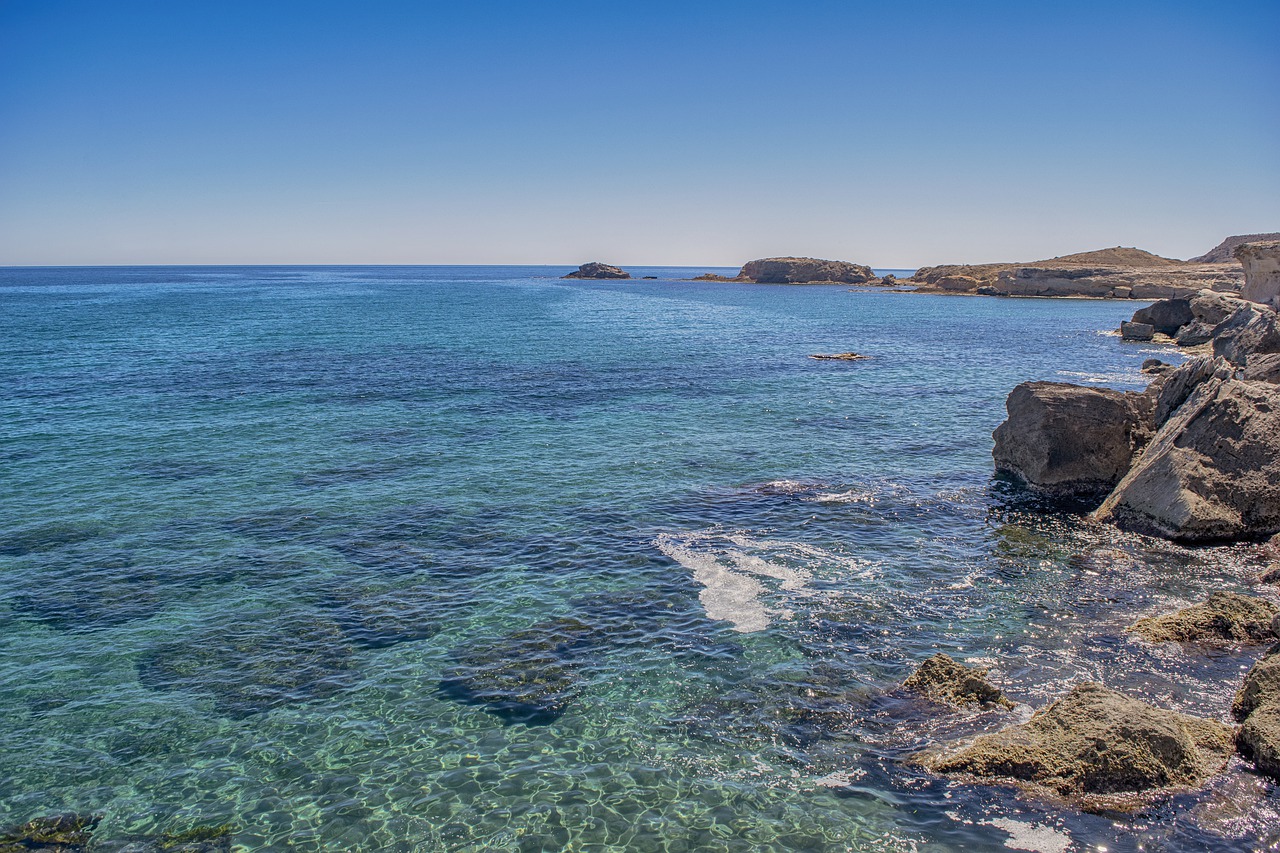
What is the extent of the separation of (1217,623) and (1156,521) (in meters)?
6.23

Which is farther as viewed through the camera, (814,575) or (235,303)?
(235,303)

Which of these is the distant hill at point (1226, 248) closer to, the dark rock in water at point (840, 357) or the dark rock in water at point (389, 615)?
the dark rock in water at point (840, 357)

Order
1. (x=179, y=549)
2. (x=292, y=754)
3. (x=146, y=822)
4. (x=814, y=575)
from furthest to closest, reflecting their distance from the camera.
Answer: (x=179, y=549) < (x=814, y=575) < (x=292, y=754) < (x=146, y=822)

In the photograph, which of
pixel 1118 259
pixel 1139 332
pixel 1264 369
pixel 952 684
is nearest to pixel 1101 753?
pixel 952 684

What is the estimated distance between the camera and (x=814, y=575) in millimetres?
19219

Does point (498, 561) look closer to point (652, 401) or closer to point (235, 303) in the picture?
point (652, 401)

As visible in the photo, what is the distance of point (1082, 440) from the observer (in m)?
25.2

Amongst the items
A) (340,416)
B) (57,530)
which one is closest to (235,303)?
(340,416)

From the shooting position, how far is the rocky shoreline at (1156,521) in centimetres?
1129

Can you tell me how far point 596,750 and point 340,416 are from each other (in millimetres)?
Result: 28201

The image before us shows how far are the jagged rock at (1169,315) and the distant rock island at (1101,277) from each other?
97.8 feet

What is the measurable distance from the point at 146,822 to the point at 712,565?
41.9 feet

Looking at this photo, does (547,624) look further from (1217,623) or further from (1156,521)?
(1156,521)

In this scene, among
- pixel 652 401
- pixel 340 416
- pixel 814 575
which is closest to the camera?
pixel 814 575
